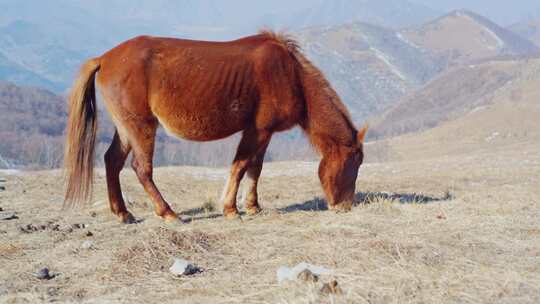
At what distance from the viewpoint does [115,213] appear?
7914mm

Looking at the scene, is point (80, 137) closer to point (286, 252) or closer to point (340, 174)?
point (340, 174)

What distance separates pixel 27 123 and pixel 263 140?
301 ft

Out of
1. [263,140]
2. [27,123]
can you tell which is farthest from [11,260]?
[27,123]

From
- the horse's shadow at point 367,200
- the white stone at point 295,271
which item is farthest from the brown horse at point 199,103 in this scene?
the white stone at point 295,271

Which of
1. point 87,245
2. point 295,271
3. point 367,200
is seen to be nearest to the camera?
point 295,271

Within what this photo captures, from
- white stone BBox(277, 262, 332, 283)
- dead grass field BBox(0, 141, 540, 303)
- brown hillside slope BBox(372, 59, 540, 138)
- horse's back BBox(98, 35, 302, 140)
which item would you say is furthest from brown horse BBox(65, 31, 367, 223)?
brown hillside slope BBox(372, 59, 540, 138)

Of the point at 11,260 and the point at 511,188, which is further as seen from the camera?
the point at 511,188

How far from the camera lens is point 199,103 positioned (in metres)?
7.48

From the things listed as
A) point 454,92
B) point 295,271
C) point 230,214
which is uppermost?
point 295,271

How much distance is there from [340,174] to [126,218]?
9.90 ft

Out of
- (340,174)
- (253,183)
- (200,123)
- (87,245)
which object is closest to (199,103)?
(200,123)

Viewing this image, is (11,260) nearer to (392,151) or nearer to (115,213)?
(115,213)

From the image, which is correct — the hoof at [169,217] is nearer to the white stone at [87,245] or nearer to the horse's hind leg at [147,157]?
the horse's hind leg at [147,157]

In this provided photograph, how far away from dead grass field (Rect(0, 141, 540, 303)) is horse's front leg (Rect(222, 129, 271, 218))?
236 mm
